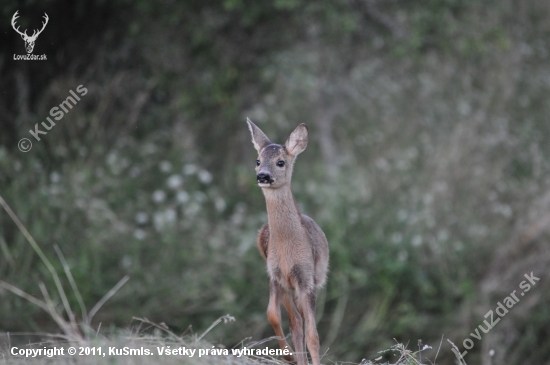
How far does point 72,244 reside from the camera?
8305 millimetres

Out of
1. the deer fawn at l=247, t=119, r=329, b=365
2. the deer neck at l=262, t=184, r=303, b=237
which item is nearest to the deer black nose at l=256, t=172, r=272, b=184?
the deer fawn at l=247, t=119, r=329, b=365

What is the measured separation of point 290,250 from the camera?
14.0ft

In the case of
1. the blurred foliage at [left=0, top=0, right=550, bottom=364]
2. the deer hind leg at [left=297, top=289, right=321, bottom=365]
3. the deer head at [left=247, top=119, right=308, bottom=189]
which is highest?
the blurred foliage at [left=0, top=0, right=550, bottom=364]

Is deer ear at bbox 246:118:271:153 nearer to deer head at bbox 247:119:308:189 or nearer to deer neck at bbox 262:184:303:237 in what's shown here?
deer head at bbox 247:119:308:189

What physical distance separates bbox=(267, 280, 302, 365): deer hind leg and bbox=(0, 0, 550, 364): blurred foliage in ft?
11.3

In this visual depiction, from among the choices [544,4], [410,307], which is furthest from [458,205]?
[544,4]

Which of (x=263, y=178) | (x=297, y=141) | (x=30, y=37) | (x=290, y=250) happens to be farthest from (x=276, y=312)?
(x=30, y=37)

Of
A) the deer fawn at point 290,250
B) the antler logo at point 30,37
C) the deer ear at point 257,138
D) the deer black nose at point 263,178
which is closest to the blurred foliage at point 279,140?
the antler logo at point 30,37

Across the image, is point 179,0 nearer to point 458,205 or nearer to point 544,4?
point 458,205

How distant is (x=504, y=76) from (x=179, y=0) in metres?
4.97

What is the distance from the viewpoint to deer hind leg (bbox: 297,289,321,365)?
418cm

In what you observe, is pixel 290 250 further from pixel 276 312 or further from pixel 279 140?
pixel 279 140

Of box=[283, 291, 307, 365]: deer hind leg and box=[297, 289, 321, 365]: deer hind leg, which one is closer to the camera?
box=[297, 289, 321, 365]: deer hind leg

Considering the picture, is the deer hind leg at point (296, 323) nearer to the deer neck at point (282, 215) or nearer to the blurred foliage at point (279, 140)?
the deer neck at point (282, 215)
